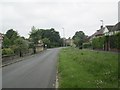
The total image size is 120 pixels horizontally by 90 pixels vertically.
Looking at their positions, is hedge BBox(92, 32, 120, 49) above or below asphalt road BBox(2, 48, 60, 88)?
above

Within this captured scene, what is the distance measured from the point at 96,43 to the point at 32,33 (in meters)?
22.9

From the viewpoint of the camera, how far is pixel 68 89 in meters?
10.5

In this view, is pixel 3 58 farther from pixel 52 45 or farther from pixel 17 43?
pixel 52 45

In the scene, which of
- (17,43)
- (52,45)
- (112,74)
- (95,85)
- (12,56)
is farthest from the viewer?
(52,45)

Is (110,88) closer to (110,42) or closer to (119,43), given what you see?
(119,43)

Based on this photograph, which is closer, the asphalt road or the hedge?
the asphalt road

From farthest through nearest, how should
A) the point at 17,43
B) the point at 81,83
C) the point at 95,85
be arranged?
1. the point at 17,43
2. the point at 81,83
3. the point at 95,85

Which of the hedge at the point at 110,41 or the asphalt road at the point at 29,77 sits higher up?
the hedge at the point at 110,41

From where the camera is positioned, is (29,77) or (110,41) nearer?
(29,77)

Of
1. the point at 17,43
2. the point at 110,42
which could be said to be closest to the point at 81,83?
the point at 17,43

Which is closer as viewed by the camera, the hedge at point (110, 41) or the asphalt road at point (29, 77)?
the asphalt road at point (29, 77)

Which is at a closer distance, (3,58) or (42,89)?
(42,89)

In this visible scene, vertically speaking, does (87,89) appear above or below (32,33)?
below

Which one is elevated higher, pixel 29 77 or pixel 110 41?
pixel 110 41
